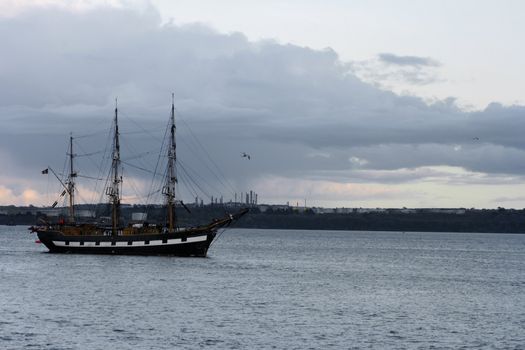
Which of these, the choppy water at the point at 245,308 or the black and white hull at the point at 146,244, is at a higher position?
the black and white hull at the point at 146,244

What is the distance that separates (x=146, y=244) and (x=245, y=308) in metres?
63.4

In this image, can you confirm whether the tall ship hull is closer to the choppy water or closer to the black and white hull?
the black and white hull

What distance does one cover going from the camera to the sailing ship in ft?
440

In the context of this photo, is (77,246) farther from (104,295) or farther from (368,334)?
(368,334)

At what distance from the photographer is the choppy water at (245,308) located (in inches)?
2272

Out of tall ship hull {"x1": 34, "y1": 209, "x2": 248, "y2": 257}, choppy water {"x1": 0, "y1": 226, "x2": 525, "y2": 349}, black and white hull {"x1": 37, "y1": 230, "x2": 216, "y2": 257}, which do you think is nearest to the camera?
choppy water {"x1": 0, "y1": 226, "x2": 525, "y2": 349}

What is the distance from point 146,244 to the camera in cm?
13562

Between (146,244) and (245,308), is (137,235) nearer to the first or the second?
(146,244)

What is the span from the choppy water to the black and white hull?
32.8ft

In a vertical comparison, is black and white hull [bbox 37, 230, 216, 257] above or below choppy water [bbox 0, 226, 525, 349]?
above

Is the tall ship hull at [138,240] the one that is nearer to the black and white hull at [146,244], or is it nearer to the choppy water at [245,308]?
the black and white hull at [146,244]

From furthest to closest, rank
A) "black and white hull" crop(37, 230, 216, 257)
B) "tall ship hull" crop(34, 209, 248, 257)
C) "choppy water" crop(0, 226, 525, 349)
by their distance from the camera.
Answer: "tall ship hull" crop(34, 209, 248, 257) → "black and white hull" crop(37, 230, 216, 257) → "choppy water" crop(0, 226, 525, 349)

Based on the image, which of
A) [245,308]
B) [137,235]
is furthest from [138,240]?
[245,308]

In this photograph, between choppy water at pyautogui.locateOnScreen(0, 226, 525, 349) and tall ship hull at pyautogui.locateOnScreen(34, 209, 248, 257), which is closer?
choppy water at pyautogui.locateOnScreen(0, 226, 525, 349)
